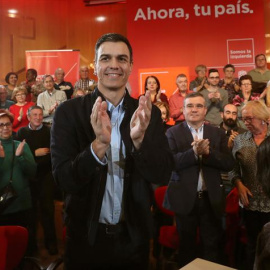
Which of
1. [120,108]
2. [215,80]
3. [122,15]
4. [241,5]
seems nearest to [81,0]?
[122,15]

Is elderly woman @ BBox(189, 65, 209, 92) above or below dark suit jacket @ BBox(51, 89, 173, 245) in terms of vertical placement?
above

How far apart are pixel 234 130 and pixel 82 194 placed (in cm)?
297

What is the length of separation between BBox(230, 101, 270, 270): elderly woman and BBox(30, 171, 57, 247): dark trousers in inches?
72.5

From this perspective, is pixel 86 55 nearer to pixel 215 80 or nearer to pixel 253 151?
pixel 215 80

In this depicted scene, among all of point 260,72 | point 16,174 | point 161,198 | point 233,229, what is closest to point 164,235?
point 161,198

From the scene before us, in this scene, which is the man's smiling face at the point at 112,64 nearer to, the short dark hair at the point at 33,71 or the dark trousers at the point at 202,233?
the dark trousers at the point at 202,233

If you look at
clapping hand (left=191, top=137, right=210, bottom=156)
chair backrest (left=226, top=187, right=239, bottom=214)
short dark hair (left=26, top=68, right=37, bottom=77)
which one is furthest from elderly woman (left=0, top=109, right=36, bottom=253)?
short dark hair (left=26, top=68, right=37, bottom=77)

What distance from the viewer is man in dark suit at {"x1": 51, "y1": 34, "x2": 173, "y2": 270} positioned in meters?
1.26

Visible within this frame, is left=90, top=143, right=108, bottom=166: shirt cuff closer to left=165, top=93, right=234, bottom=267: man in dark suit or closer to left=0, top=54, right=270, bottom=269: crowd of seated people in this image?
left=165, top=93, right=234, bottom=267: man in dark suit

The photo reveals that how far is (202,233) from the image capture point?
2.56 metres

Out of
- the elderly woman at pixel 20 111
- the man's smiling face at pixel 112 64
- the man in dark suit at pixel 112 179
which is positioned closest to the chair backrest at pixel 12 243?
the man in dark suit at pixel 112 179

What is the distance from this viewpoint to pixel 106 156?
1327 millimetres

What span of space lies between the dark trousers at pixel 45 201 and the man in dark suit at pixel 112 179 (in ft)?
7.64

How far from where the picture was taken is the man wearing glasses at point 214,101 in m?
5.19
